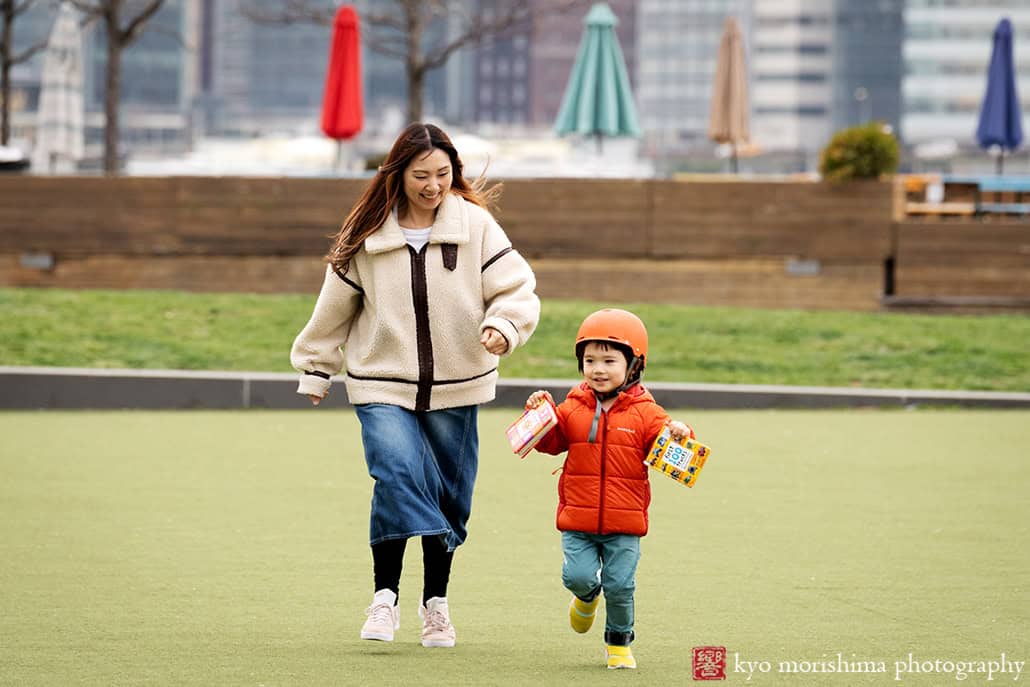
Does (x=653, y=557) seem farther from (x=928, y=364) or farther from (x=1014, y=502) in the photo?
(x=928, y=364)

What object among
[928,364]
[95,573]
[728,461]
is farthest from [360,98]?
[95,573]

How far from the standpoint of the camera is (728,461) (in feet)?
34.9

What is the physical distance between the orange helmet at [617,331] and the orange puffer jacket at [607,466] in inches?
5.8

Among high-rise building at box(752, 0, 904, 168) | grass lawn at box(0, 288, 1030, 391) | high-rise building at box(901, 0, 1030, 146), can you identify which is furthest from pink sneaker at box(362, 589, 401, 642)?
high-rise building at box(752, 0, 904, 168)

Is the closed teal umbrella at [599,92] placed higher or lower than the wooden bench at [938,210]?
higher

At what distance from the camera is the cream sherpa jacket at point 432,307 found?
5.74 metres

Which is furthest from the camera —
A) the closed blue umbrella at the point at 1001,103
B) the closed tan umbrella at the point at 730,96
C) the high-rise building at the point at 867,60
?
the high-rise building at the point at 867,60

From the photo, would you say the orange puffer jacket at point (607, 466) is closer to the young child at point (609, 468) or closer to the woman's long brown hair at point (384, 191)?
the young child at point (609, 468)

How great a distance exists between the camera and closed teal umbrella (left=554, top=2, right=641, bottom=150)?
24.5m

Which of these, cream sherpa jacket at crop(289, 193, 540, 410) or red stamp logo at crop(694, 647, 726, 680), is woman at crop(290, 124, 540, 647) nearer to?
cream sherpa jacket at crop(289, 193, 540, 410)

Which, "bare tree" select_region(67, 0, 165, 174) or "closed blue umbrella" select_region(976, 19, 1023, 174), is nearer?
"closed blue umbrella" select_region(976, 19, 1023, 174)

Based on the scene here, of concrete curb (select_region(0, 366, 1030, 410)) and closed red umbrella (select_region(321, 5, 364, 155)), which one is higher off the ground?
closed red umbrella (select_region(321, 5, 364, 155))

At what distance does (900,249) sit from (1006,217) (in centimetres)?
228

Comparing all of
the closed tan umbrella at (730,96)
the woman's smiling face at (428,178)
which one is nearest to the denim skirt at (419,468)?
the woman's smiling face at (428,178)
